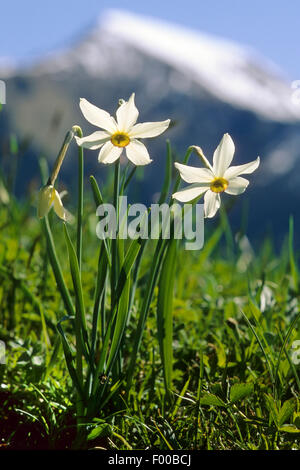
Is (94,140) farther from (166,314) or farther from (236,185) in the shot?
(166,314)

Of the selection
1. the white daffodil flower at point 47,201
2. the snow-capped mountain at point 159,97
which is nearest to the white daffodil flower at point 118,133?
the white daffodil flower at point 47,201

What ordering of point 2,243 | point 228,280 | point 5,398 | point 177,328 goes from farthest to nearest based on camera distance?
point 228,280
point 2,243
point 177,328
point 5,398

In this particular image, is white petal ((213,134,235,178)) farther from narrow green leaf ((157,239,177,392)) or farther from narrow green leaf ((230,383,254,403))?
narrow green leaf ((230,383,254,403))

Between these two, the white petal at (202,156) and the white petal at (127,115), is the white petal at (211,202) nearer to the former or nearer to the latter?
the white petal at (202,156)

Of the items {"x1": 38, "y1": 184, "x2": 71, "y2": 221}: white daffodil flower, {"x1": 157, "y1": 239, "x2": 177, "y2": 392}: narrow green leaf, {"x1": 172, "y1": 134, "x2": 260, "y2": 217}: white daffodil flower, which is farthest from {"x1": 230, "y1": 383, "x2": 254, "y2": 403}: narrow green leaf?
{"x1": 38, "y1": 184, "x2": 71, "y2": 221}: white daffodil flower
